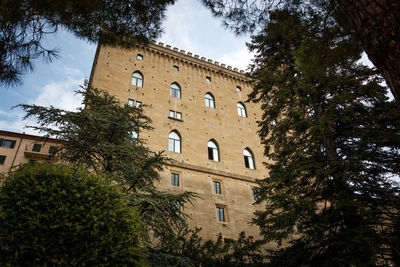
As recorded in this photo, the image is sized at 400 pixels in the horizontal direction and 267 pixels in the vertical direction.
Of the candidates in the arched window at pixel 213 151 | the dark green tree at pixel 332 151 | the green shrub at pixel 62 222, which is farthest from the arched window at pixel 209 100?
the green shrub at pixel 62 222

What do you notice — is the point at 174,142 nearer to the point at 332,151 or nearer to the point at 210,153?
the point at 210,153

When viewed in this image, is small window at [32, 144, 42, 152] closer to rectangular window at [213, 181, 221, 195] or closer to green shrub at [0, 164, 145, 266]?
rectangular window at [213, 181, 221, 195]

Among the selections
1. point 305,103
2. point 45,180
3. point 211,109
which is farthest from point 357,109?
point 211,109

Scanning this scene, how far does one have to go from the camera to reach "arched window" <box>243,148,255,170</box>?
64.4 ft

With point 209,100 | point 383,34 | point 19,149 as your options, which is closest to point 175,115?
point 209,100

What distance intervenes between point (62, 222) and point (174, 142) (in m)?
13.4

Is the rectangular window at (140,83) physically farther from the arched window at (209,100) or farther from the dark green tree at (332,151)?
the dark green tree at (332,151)

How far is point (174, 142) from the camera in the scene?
17953 millimetres

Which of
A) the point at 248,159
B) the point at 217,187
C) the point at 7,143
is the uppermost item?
the point at 7,143

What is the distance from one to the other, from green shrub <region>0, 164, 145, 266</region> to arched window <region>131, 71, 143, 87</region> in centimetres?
1450

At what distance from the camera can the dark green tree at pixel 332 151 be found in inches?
227

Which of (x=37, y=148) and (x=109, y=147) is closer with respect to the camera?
(x=109, y=147)

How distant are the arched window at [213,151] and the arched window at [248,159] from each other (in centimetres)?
227

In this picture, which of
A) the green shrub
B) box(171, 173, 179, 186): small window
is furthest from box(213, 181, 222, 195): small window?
the green shrub
